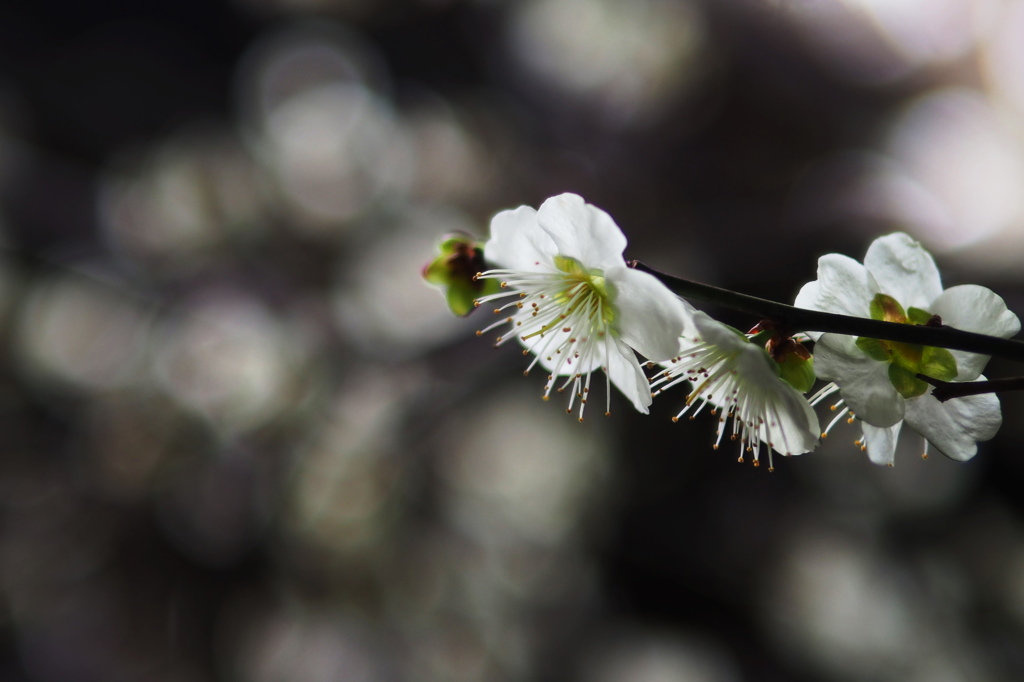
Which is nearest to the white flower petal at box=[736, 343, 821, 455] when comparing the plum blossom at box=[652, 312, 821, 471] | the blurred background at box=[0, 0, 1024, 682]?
the plum blossom at box=[652, 312, 821, 471]

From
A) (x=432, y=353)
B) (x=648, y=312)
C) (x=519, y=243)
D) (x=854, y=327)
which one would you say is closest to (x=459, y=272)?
(x=519, y=243)

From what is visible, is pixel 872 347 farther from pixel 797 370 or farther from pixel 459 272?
pixel 459 272

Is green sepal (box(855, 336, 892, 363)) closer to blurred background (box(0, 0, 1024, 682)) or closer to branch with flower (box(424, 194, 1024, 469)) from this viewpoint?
branch with flower (box(424, 194, 1024, 469))

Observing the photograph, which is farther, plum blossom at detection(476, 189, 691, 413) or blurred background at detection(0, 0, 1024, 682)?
blurred background at detection(0, 0, 1024, 682)

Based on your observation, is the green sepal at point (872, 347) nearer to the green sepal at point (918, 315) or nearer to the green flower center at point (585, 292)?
the green sepal at point (918, 315)

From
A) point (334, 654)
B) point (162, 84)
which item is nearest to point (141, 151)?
point (162, 84)

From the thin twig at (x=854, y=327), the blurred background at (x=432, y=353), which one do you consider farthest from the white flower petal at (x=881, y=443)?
the blurred background at (x=432, y=353)
